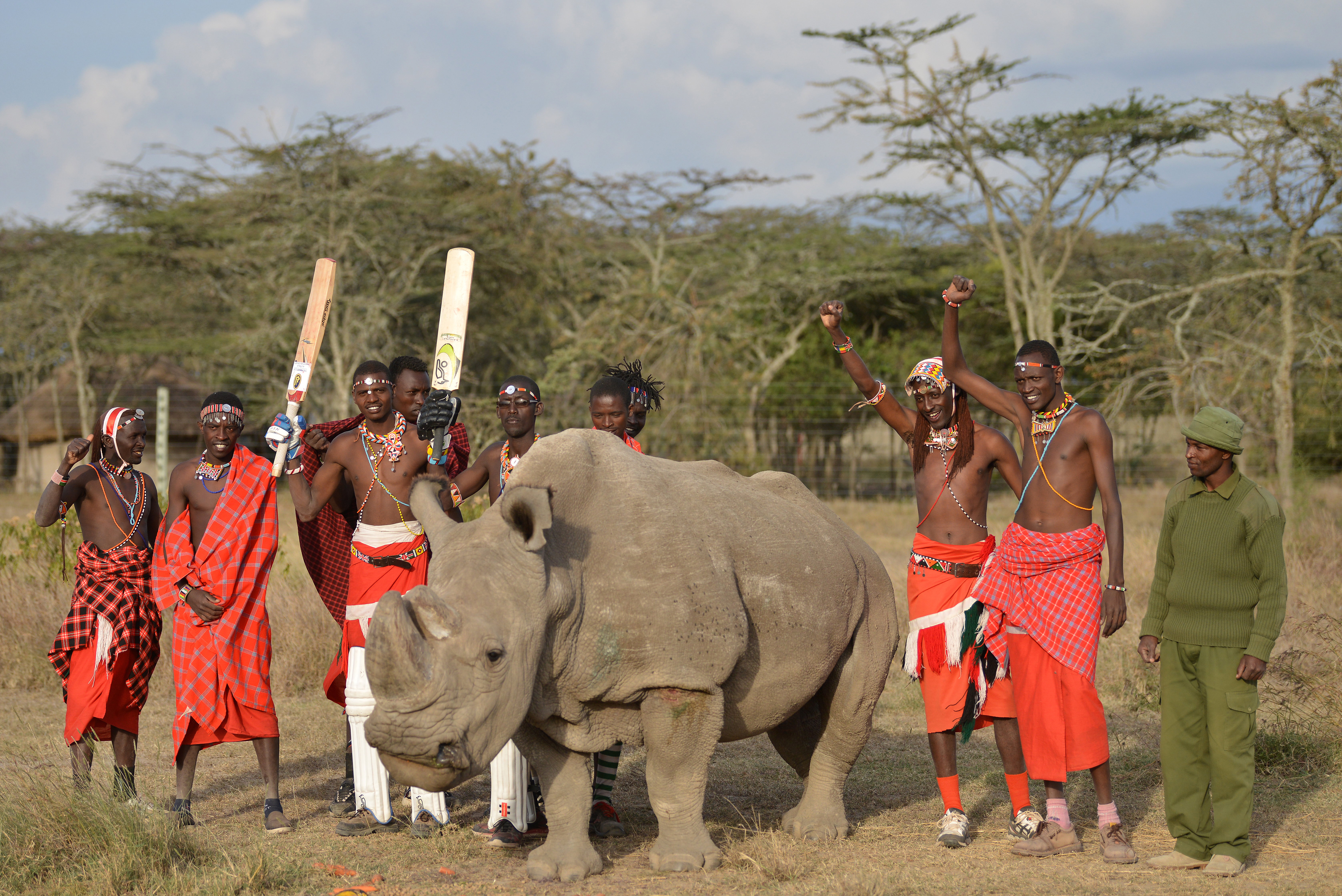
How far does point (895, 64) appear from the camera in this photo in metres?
22.9


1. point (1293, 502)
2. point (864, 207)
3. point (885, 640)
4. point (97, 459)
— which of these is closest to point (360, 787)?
point (97, 459)

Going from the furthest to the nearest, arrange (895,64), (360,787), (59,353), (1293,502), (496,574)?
(59,353) < (895,64) < (1293,502) < (360,787) < (496,574)

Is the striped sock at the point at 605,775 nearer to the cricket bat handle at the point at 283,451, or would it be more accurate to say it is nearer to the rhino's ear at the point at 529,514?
the rhino's ear at the point at 529,514

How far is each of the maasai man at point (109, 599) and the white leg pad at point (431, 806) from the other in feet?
4.73

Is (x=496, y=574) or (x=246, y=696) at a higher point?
(x=496, y=574)

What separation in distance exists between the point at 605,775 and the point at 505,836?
65 cm

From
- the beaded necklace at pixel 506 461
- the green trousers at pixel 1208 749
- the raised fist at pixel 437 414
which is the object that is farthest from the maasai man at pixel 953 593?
the raised fist at pixel 437 414

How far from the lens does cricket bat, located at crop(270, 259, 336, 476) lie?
6.51m

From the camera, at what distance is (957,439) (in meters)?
5.93

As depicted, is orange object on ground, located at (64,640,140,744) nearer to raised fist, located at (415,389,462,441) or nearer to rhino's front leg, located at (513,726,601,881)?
raised fist, located at (415,389,462,441)

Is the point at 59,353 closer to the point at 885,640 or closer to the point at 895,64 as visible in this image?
the point at 895,64

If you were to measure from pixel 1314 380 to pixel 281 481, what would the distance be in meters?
19.2

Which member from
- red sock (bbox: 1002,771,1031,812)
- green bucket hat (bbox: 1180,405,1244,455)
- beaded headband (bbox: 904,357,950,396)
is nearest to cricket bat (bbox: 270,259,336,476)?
beaded headband (bbox: 904,357,950,396)

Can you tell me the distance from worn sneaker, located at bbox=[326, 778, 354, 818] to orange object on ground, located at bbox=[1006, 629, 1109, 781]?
11.1 ft
